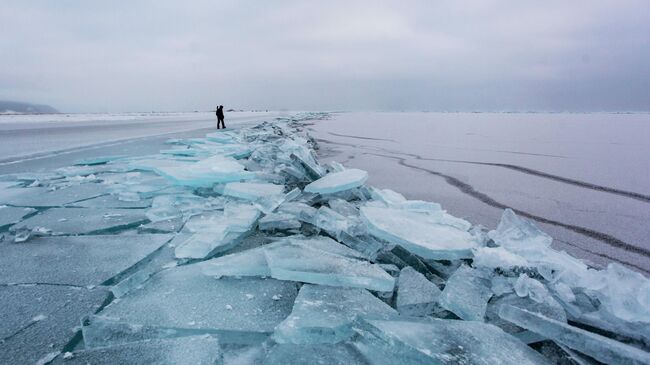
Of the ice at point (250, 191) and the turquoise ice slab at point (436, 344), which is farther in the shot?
the ice at point (250, 191)

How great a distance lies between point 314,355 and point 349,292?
32 cm

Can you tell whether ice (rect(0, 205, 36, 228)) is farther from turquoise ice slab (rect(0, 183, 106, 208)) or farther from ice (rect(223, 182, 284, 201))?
ice (rect(223, 182, 284, 201))

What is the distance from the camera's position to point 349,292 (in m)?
1.21

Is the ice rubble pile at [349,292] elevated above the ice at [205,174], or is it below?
below

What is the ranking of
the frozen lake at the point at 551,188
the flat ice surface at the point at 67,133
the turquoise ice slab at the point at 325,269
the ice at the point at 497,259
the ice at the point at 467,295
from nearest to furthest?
the ice at the point at 467,295 < the turquoise ice slab at the point at 325,269 < the ice at the point at 497,259 < the frozen lake at the point at 551,188 < the flat ice surface at the point at 67,133

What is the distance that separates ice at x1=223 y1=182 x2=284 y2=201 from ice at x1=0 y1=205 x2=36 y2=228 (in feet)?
3.83

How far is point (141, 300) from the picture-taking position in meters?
1.17

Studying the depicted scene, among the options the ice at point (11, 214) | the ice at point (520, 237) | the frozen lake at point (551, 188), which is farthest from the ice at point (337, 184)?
the ice at point (11, 214)

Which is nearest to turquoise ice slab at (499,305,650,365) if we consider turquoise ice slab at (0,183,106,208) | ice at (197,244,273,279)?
ice at (197,244,273,279)

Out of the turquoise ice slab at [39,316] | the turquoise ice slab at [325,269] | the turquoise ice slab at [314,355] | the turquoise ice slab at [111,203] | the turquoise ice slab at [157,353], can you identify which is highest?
the turquoise ice slab at [325,269]

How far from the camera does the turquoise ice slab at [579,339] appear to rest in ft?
2.97

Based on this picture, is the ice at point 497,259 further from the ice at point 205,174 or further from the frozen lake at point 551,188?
the ice at point 205,174

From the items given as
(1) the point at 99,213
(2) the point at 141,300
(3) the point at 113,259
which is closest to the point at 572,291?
(2) the point at 141,300

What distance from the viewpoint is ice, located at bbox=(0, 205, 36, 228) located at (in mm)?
1970
